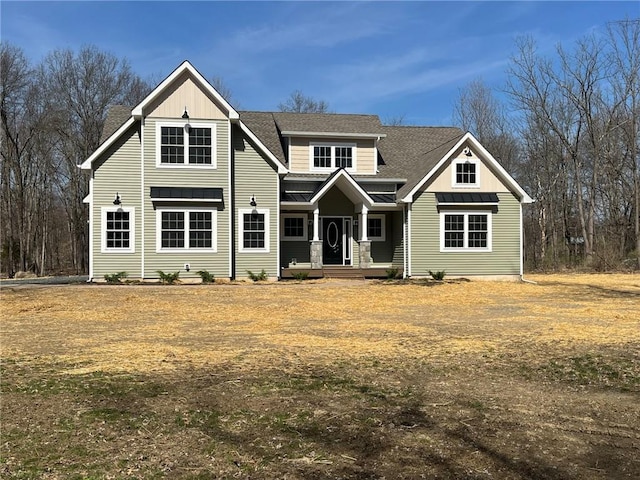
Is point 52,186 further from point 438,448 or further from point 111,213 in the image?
point 438,448

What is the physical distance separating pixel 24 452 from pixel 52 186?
41.3 meters

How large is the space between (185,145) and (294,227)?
20.0 ft

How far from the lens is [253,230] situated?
22.3 metres

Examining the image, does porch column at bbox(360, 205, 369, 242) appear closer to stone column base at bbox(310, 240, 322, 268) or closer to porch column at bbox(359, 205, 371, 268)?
porch column at bbox(359, 205, 371, 268)

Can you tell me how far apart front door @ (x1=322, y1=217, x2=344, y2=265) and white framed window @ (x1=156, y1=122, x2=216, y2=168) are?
6.24 m

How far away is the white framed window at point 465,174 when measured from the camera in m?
23.8

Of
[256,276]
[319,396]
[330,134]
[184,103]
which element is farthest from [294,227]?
[319,396]

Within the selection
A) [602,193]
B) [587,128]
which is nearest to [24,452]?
[587,128]

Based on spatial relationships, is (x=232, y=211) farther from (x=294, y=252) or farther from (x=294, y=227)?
(x=294, y=252)

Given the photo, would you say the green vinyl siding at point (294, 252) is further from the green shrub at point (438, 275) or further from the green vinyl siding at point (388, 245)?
the green shrub at point (438, 275)

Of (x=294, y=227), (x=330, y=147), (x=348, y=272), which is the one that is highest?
(x=330, y=147)

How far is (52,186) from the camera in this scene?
41.1m

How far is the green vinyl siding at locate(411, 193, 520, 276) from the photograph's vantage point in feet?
77.4

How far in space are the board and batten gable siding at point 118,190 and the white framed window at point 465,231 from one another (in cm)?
1272
